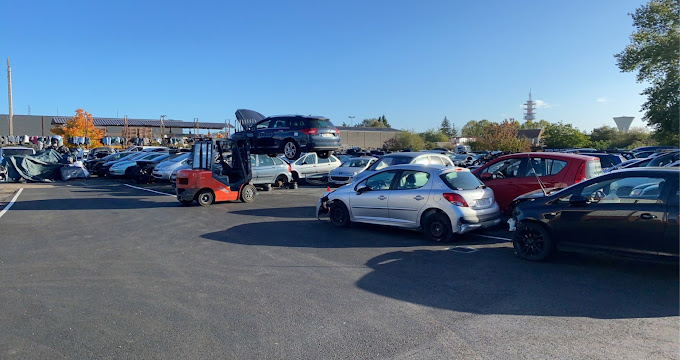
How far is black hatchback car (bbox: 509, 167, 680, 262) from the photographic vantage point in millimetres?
6086

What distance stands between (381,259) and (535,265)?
234 centimetres

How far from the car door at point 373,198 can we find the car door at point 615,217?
352cm

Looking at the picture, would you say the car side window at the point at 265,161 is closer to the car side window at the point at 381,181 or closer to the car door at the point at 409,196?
the car side window at the point at 381,181

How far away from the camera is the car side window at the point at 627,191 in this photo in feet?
20.6

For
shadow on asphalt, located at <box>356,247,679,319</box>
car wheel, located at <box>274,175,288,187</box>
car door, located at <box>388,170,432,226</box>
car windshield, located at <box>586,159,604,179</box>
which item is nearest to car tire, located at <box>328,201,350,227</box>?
car door, located at <box>388,170,432,226</box>

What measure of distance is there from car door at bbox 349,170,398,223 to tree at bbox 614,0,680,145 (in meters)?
34.1

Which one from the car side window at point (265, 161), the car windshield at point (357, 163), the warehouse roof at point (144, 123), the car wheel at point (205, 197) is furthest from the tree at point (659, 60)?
the warehouse roof at point (144, 123)

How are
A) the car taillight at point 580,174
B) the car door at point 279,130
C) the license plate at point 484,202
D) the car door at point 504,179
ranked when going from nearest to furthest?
1. the license plate at point 484,202
2. the car taillight at point 580,174
3. the car door at point 504,179
4. the car door at point 279,130

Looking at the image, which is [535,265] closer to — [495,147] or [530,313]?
[530,313]

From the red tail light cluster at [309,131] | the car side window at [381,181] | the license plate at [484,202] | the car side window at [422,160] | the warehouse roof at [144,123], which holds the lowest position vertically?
the license plate at [484,202]

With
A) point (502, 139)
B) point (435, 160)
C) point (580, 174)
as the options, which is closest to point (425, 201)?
point (580, 174)

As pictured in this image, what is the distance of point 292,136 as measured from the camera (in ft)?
48.6

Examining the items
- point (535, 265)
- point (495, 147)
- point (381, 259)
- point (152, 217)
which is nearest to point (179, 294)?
point (381, 259)

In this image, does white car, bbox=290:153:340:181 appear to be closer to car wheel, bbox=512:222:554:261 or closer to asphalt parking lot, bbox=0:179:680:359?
asphalt parking lot, bbox=0:179:680:359
